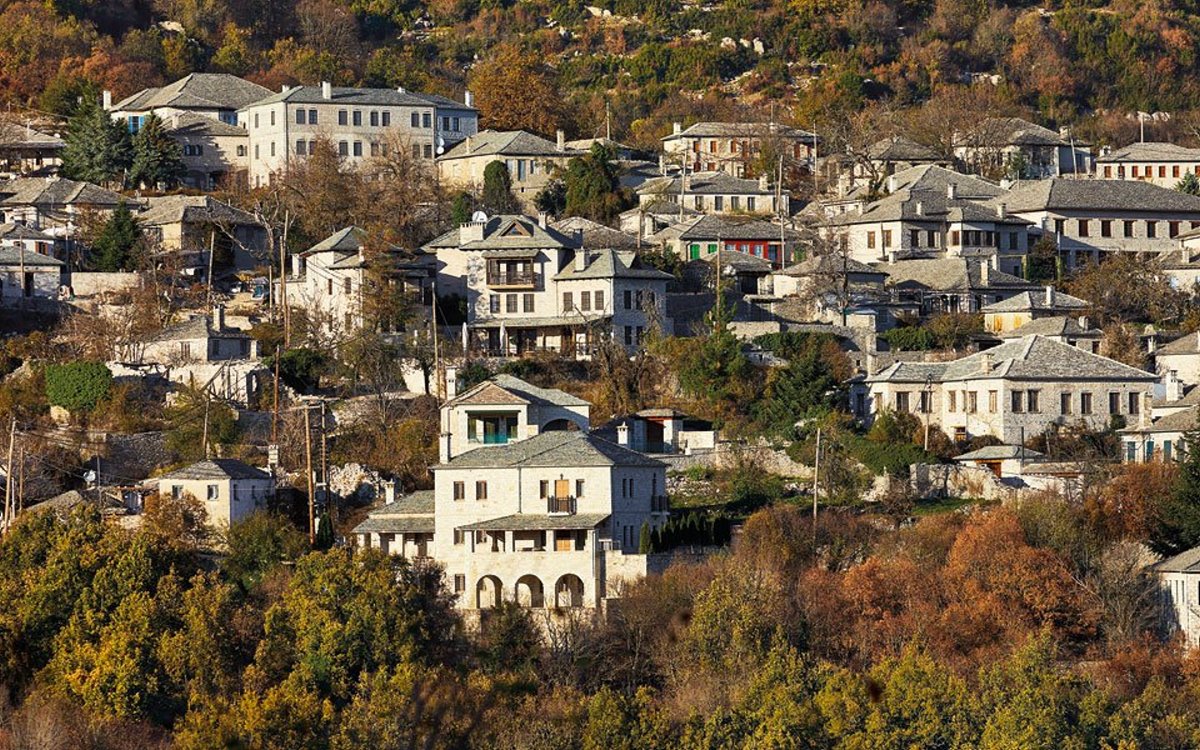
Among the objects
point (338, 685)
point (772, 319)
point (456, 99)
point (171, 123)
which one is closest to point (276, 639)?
point (338, 685)

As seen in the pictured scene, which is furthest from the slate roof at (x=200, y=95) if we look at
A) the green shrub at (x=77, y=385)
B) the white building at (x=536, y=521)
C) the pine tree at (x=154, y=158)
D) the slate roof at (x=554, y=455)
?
the slate roof at (x=554, y=455)

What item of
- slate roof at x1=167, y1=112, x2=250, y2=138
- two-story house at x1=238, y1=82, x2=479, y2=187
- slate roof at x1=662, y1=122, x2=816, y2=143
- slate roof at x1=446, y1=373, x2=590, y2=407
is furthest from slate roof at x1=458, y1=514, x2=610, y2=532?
slate roof at x1=662, y1=122, x2=816, y2=143

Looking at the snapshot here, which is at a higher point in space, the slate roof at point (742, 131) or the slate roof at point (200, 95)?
the slate roof at point (200, 95)

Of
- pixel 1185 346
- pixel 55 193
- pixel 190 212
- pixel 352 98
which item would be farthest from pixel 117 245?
pixel 1185 346

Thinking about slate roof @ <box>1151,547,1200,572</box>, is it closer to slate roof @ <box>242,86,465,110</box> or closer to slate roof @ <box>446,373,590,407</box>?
slate roof @ <box>446,373,590,407</box>

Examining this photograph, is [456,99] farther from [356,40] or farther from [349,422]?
[349,422]

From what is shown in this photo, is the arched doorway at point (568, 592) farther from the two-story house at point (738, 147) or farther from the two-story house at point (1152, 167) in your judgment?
the two-story house at point (1152, 167)

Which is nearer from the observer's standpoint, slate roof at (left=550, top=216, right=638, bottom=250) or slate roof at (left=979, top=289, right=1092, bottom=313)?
slate roof at (left=979, top=289, right=1092, bottom=313)
